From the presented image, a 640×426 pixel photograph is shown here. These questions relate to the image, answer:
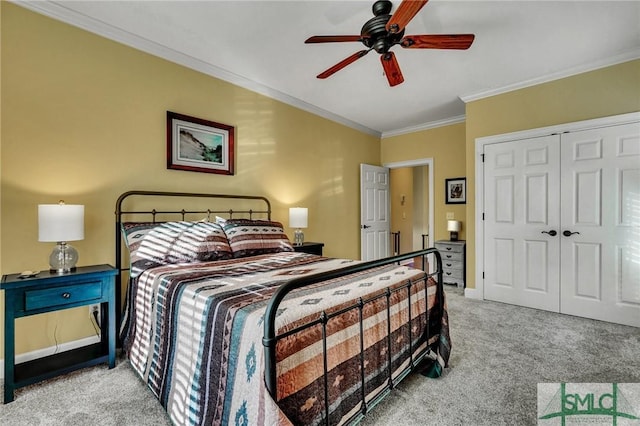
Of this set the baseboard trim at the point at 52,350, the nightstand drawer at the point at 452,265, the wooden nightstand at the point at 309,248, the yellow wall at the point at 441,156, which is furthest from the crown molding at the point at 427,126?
the baseboard trim at the point at 52,350

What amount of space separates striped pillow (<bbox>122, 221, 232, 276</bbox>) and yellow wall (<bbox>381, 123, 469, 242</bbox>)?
368 centimetres

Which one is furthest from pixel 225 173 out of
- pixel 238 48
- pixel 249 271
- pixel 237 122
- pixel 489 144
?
pixel 489 144

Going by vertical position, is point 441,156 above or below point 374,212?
above

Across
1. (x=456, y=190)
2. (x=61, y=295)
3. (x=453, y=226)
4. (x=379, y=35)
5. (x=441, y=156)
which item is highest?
(x=379, y=35)

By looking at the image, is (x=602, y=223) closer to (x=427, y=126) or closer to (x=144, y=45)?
(x=427, y=126)

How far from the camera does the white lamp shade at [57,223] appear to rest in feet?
6.38

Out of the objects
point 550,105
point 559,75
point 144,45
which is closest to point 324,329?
point 144,45

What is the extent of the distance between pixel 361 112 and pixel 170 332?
3998mm

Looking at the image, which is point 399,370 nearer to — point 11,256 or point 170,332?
point 170,332

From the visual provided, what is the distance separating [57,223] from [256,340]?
1.78m

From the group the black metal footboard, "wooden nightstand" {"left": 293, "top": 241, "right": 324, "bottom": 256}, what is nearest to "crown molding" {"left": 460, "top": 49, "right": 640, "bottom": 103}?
"wooden nightstand" {"left": 293, "top": 241, "right": 324, "bottom": 256}

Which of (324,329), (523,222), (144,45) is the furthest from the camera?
(523,222)

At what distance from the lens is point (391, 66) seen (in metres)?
2.37

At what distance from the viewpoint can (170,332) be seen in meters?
1.63
